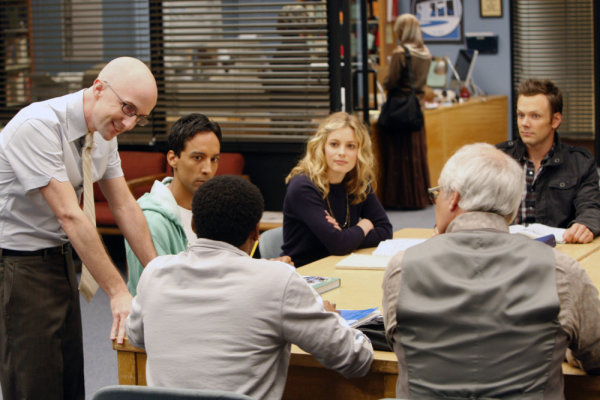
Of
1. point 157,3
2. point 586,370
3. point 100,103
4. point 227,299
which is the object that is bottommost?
point 586,370

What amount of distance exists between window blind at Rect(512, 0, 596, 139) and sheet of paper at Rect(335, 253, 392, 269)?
6.78m

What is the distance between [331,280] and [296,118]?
338cm

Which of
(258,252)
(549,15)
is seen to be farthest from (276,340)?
(549,15)

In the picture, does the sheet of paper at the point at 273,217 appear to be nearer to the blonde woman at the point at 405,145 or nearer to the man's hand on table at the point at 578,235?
the blonde woman at the point at 405,145

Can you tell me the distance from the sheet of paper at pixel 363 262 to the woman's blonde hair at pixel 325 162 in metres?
0.33

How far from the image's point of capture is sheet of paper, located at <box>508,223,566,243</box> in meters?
3.43

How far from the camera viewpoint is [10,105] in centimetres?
676

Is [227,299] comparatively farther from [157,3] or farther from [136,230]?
[157,3]

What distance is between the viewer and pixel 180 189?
3.01 meters

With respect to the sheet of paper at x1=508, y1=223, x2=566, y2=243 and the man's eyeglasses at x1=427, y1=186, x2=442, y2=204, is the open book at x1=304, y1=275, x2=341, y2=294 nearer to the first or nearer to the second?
the man's eyeglasses at x1=427, y1=186, x2=442, y2=204

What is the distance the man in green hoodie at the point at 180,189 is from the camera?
2.82m

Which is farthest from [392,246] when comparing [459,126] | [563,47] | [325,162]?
[563,47]

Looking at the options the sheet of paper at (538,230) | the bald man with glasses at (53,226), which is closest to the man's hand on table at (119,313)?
the bald man with glasses at (53,226)

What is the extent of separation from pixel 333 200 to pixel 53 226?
1.35 m
